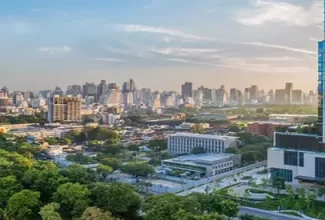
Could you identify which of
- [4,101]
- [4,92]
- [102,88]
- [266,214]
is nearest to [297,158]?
[266,214]

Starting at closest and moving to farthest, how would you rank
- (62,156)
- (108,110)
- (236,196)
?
(236,196), (62,156), (108,110)

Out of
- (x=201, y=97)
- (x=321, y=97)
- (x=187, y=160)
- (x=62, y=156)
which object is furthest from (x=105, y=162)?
(x=201, y=97)

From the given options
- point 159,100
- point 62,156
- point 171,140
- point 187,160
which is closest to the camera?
point 187,160

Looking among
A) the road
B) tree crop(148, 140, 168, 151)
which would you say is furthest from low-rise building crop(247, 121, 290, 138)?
the road

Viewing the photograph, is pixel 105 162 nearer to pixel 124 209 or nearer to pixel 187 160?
pixel 187 160

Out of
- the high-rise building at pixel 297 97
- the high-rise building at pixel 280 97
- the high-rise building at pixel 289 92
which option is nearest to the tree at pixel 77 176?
the high-rise building at pixel 297 97

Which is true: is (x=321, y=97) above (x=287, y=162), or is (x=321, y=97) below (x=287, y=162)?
above
